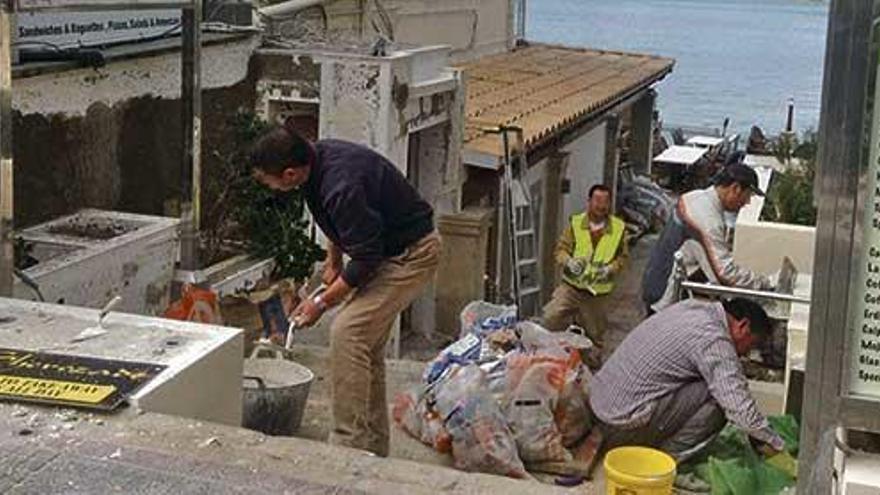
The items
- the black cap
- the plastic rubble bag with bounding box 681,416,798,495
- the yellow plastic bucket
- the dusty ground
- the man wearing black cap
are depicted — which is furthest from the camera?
the black cap

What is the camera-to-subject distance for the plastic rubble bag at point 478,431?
5.75 meters

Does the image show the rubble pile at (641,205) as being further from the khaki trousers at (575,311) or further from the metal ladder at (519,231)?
the khaki trousers at (575,311)

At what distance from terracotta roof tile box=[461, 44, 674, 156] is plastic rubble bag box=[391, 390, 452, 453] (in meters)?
6.22

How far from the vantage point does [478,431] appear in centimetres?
580

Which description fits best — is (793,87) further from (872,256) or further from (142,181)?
(872,256)

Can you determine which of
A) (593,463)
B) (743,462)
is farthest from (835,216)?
(593,463)

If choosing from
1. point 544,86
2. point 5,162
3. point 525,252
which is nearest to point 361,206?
point 5,162

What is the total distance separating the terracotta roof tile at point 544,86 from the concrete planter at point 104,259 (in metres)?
5.80

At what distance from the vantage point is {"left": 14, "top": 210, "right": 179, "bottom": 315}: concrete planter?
605 centimetres

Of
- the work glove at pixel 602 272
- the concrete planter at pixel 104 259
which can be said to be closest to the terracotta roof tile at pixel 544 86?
the work glove at pixel 602 272

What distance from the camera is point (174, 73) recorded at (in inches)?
328

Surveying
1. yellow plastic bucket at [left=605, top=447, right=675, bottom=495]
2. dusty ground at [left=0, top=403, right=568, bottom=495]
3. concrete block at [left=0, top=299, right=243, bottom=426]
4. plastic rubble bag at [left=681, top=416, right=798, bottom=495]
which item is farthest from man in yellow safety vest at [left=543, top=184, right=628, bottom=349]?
dusty ground at [left=0, top=403, right=568, bottom=495]

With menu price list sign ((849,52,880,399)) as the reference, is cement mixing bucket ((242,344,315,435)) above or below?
below

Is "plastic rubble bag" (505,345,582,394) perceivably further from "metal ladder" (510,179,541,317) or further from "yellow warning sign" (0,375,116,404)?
"metal ladder" (510,179,541,317)
